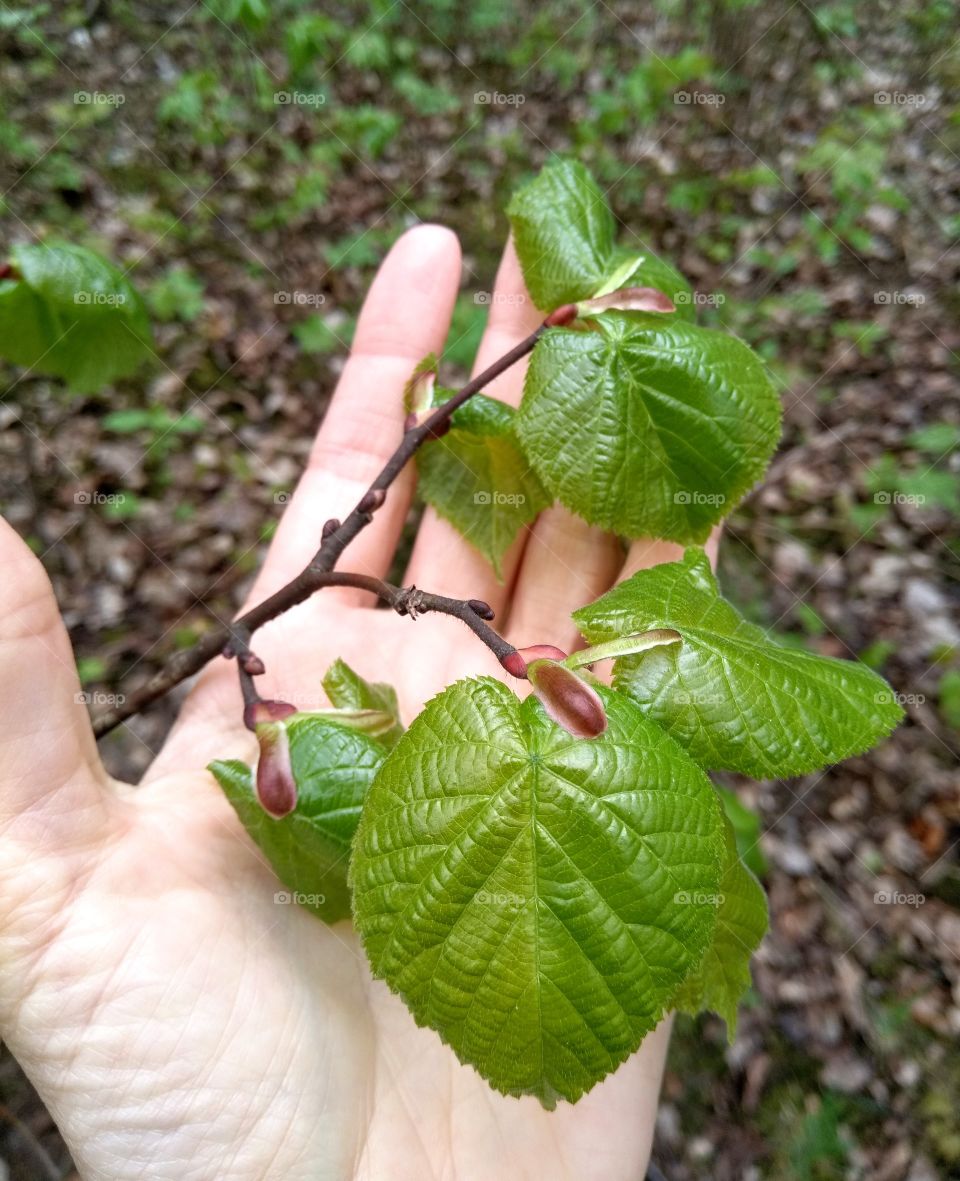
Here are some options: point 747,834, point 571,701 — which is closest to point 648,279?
point 571,701

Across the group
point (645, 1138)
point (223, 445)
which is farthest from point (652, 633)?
point (223, 445)

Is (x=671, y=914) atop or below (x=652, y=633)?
below

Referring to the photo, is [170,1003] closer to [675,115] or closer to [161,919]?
[161,919]

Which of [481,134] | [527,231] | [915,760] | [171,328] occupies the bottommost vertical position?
[915,760]

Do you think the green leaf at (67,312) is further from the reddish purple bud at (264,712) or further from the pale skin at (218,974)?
the reddish purple bud at (264,712)

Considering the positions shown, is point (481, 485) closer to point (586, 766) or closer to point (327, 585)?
point (327, 585)
